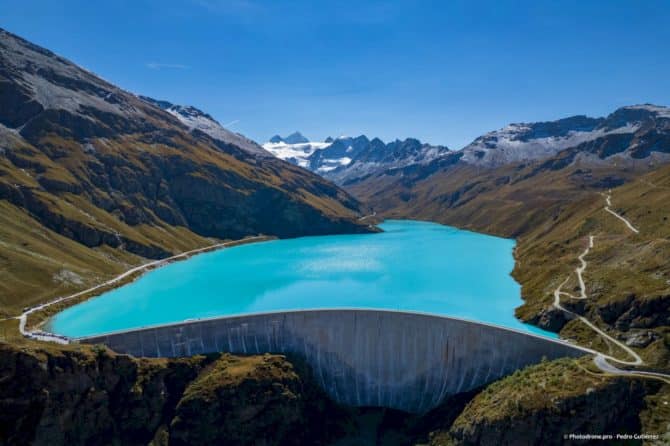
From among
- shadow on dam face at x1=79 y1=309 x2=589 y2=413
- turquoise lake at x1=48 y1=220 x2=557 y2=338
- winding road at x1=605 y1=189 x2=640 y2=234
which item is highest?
winding road at x1=605 y1=189 x2=640 y2=234

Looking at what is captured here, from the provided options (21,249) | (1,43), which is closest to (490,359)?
(21,249)

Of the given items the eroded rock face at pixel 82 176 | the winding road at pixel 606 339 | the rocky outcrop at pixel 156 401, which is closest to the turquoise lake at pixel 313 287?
the winding road at pixel 606 339

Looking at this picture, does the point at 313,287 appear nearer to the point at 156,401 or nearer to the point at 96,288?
the point at 96,288

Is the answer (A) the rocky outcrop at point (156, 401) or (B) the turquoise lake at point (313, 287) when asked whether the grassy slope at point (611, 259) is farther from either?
(A) the rocky outcrop at point (156, 401)

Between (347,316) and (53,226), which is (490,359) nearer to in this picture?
(347,316)

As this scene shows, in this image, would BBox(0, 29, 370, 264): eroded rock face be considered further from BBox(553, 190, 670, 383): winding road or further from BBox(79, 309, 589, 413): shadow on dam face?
BBox(553, 190, 670, 383): winding road

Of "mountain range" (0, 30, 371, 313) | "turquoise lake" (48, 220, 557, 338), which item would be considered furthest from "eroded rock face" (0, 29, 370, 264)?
"turquoise lake" (48, 220, 557, 338)
